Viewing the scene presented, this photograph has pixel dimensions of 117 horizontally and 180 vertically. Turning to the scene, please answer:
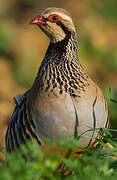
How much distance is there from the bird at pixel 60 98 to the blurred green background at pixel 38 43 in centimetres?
442


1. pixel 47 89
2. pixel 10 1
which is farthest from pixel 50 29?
pixel 10 1

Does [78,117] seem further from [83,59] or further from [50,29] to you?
[83,59]

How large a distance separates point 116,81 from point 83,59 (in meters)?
1.35

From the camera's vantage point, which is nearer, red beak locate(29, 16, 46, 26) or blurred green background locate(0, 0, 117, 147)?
red beak locate(29, 16, 46, 26)

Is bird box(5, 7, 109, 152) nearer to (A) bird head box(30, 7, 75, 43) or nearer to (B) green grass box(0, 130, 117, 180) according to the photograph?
(A) bird head box(30, 7, 75, 43)

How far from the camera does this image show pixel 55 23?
12.4ft

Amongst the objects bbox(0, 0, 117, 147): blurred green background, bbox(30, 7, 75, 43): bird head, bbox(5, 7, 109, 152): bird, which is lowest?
bbox(5, 7, 109, 152): bird

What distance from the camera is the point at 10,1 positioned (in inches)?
605

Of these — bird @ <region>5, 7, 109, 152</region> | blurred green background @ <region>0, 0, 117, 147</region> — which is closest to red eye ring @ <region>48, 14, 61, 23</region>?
bird @ <region>5, 7, 109, 152</region>

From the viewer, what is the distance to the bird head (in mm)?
3786

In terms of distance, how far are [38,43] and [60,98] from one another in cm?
883

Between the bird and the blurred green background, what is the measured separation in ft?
14.5

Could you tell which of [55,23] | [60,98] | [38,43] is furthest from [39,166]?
[38,43]

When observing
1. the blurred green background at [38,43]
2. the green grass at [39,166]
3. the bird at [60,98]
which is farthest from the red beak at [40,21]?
the blurred green background at [38,43]
